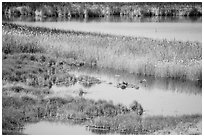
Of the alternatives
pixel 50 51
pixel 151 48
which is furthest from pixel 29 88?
pixel 151 48

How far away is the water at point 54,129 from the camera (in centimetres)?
795

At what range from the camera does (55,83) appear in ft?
28.7

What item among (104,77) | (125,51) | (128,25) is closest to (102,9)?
(128,25)

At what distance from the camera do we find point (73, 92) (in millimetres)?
8578

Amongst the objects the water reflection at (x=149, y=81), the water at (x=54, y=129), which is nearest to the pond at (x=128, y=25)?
the water reflection at (x=149, y=81)

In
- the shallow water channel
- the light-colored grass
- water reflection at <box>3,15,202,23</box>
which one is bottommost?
the shallow water channel

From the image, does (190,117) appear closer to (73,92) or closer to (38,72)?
(73,92)

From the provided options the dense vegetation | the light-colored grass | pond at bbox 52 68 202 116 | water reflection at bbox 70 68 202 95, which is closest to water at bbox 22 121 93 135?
pond at bbox 52 68 202 116

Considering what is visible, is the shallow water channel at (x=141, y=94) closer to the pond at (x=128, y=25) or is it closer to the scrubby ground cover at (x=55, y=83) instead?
the scrubby ground cover at (x=55, y=83)

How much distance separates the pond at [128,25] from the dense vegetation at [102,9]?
0.51ft

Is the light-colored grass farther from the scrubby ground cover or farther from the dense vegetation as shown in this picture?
the dense vegetation

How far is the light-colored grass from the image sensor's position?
896 centimetres

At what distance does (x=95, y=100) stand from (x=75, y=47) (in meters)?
1.31

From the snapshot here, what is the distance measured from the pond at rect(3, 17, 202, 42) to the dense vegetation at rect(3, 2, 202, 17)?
156 mm
